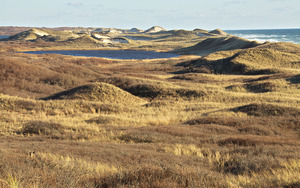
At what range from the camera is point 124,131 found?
53.9 ft

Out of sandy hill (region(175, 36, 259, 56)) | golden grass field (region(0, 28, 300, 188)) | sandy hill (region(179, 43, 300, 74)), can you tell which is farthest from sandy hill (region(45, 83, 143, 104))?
sandy hill (region(175, 36, 259, 56))

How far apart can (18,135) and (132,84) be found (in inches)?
979

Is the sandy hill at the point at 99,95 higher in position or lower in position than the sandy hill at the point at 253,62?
lower

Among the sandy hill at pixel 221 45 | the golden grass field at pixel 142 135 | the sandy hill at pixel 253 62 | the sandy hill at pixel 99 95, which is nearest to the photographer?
the golden grass field at pixel 142 135

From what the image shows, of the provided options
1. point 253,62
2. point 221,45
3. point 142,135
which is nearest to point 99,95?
point 142,135

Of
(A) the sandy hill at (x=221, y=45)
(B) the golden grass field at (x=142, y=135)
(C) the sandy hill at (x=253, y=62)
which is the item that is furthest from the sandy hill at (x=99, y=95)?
(A) the sandy hill at (x=221, y=45)

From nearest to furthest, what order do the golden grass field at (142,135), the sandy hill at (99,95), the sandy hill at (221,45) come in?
the golden grass field at (142,135)
the sandy hill at (99,95)
the sandy hill at (221,45)

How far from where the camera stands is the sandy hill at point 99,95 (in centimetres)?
3253

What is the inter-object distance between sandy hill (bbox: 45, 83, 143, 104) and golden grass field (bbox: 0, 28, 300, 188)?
0.43ft

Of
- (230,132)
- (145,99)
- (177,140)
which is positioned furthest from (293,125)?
(145,99)

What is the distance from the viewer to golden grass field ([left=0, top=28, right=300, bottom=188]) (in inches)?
275

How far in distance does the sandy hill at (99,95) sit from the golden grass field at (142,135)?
0.43ft

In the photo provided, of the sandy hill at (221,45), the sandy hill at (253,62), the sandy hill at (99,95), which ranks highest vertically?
the sandy hill at (221,45)

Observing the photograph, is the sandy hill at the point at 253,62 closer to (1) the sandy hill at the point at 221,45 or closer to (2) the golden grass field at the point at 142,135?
(2) the golden grass field at the point at 142,135
